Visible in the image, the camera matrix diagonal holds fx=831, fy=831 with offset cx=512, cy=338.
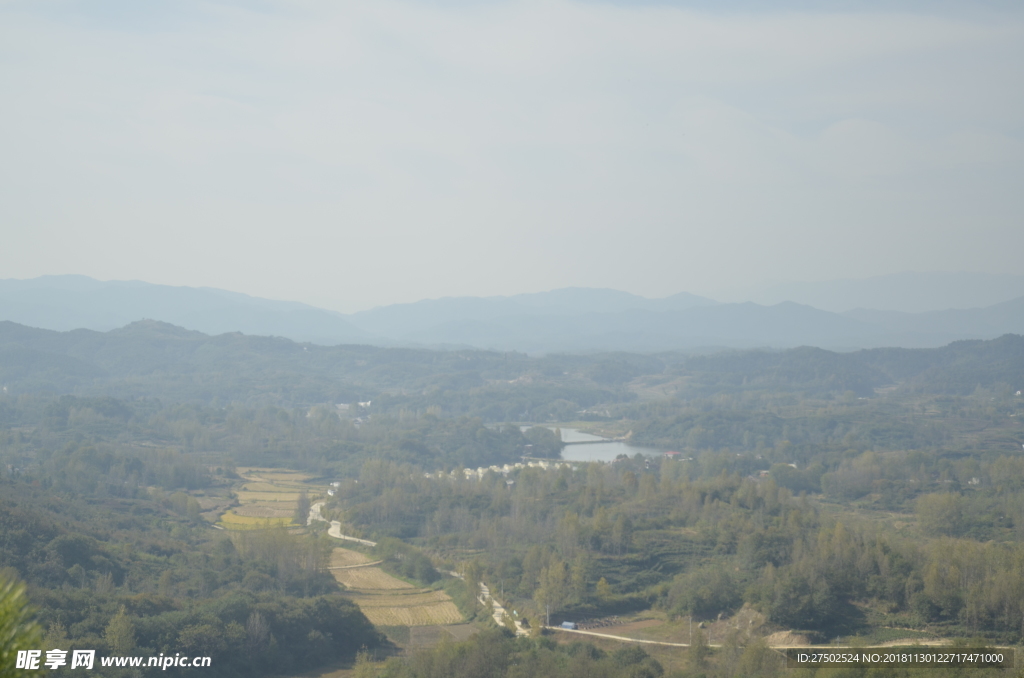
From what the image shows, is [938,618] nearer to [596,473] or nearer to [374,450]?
[596,473]

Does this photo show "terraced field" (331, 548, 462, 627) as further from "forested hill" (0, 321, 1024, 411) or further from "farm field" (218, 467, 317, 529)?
"forested hill" (0, 321, 1024, 411)

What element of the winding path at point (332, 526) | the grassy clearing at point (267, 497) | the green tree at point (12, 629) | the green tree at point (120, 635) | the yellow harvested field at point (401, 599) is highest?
the green tree at point (12, 629)

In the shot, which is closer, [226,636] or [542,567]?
[226,636]

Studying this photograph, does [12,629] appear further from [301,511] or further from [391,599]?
[301,511]

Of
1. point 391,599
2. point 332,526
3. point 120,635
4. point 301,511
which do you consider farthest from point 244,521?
point 120,635

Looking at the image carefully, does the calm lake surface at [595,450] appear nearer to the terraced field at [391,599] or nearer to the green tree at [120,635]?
the terraced field at [391,599]

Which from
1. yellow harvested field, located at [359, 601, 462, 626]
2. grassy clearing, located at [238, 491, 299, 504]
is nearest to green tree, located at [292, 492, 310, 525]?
grassy clearing, located at [238, 491, 299, 504]

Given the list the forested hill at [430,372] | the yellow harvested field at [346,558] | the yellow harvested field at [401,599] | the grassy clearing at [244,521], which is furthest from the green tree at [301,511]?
the forested hill at [430,372]

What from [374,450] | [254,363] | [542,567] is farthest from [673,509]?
[254,363]
